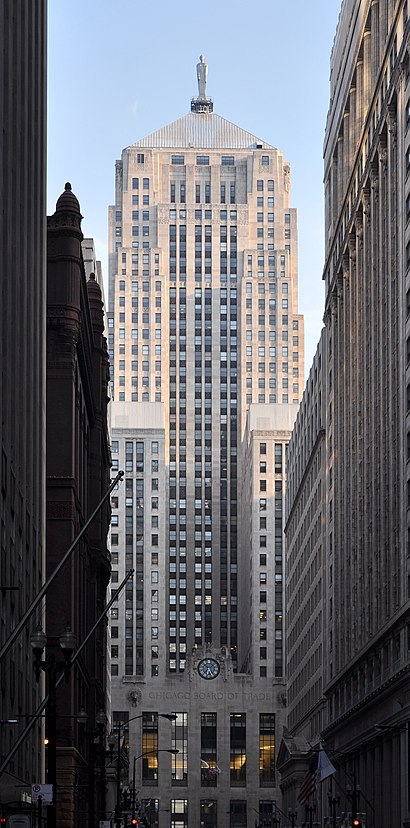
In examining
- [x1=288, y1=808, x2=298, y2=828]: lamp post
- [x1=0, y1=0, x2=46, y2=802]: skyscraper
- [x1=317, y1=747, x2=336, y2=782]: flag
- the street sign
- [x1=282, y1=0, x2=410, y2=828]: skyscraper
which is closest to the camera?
the street sign

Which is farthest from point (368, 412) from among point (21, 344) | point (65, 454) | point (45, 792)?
point (45, 792)

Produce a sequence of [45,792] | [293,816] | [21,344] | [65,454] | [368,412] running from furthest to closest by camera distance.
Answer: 1. [293,816]
2. [368,412]
3. [65,454]
4. [21,344]
5. [45,792]

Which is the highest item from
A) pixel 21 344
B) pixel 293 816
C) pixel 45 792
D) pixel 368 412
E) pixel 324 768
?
pixel 368 412

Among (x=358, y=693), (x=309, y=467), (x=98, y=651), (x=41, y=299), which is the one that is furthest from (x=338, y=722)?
(x=41, y=299)

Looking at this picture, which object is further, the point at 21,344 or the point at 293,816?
the point at 293,816

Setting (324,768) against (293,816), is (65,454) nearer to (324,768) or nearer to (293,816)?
(324,768)

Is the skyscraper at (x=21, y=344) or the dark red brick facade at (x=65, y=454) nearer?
the skyscraper at (x=21, y=344)

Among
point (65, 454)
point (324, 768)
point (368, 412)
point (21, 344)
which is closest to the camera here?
point (21, 344)

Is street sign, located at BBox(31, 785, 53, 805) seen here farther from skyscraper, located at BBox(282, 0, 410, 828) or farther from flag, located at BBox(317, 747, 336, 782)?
flag, located at BBox(317, 747, 336, 782)

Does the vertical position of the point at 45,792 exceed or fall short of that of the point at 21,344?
it falls short

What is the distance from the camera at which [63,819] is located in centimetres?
7262

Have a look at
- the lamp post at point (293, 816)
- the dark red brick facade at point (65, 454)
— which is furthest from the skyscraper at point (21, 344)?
the lamp post at point (293, 816)

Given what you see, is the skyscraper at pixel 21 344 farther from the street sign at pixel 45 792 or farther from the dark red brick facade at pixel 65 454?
the street sign at pixel 45 792

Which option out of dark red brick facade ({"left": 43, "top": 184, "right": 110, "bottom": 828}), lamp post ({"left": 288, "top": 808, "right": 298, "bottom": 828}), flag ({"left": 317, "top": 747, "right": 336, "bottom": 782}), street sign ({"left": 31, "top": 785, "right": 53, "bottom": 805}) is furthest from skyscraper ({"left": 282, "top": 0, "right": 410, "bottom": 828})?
lamp post ({"left": 288, "top": 808, "right": 298, "bottom": 828})
